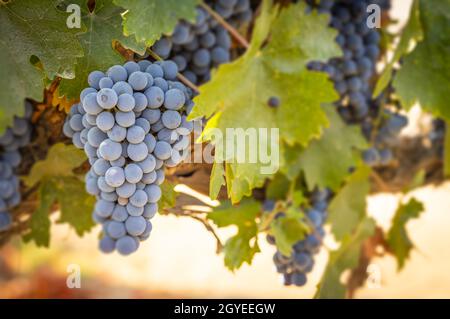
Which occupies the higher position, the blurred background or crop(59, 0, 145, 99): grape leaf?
crop(59, 0, 145, 99): grape leaf

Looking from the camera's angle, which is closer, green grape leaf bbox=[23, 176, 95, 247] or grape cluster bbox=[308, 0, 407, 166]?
green grape leaf bbox=[23, 176, 95, 247]

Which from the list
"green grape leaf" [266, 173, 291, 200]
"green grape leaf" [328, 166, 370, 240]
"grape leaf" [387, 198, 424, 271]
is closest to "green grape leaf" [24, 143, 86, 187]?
"green grape leaf" [266, 173, 291, 200]

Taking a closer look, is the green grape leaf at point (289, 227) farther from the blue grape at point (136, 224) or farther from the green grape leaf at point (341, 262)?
the blue grape at point (136, 224)

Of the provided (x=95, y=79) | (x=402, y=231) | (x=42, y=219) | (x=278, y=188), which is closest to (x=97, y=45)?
(x=95, y=79)

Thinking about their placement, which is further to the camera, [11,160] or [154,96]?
[11,160]

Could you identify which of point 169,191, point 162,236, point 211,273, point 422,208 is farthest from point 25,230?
point 162,236

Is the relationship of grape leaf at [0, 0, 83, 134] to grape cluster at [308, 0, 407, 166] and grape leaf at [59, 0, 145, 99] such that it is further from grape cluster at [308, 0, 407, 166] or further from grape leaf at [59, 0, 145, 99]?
grape cluster at [308, 0, 407, 166]

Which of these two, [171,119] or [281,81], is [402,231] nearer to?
[281,81]
